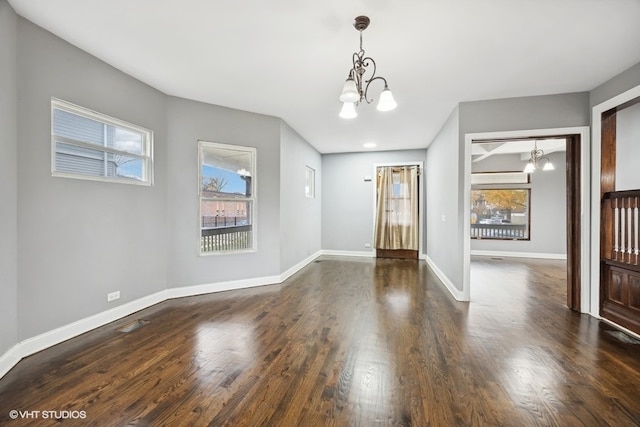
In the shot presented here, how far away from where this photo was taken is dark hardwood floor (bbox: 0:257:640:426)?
5.48ft

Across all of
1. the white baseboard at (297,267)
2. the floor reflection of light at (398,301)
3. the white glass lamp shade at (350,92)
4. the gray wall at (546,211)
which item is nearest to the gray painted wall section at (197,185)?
the white baseboard at (297,267)

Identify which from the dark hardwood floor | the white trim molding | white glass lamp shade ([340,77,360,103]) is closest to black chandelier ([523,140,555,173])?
the white trim molding

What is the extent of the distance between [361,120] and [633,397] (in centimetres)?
420

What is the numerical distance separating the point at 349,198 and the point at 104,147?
5.30 metres

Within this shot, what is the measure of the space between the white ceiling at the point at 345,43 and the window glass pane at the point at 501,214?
469 centimetres

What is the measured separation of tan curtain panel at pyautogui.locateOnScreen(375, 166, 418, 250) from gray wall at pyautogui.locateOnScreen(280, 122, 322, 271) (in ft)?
5.38

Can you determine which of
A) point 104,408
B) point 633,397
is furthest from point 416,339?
point 104,408

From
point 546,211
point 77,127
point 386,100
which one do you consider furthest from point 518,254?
point 77,127

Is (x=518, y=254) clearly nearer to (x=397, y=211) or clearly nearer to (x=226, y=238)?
(x=397, y=211)

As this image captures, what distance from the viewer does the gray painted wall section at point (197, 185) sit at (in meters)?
3.86

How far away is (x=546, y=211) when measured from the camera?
702 centimetres

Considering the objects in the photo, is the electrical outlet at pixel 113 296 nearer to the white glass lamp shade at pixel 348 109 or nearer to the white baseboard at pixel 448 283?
the white glass lamp shade at pixel 348 109

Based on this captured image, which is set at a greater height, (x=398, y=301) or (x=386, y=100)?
(x=386, y=100)

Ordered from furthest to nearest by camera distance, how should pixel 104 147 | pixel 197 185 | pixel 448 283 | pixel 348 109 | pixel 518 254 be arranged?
pixel 518 254
pixel 448 283
pixel 197 185
pixel 104 147
pixel 348 109
